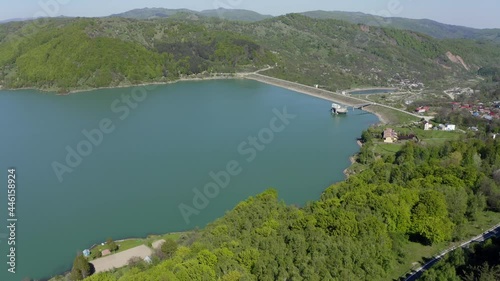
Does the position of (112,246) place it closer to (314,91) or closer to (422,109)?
(422,109)

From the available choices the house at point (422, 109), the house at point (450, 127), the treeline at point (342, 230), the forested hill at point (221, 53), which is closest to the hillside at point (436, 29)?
the forested hill at point (221, 53)

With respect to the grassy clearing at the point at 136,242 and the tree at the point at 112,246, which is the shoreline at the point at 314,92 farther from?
the tree at the point at 112,246

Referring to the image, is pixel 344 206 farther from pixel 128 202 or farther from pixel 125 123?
pixel 125 123

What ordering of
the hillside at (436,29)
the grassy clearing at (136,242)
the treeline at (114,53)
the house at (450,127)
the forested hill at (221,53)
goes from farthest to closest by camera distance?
the hillside at (436,29)
the forested hill at (221,53)
the treeline at (114,53)
the house at (450,127)
the grassy clearing at (136,242)

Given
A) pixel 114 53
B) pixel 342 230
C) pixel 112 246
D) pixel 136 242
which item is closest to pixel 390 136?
pixel 342 230

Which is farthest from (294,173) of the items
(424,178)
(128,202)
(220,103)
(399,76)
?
(399,76)

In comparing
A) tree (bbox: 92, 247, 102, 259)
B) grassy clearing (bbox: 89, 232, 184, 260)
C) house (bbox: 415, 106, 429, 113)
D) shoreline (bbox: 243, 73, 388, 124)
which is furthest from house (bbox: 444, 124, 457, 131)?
tree (bbox: 92, 247, 102, 259)
